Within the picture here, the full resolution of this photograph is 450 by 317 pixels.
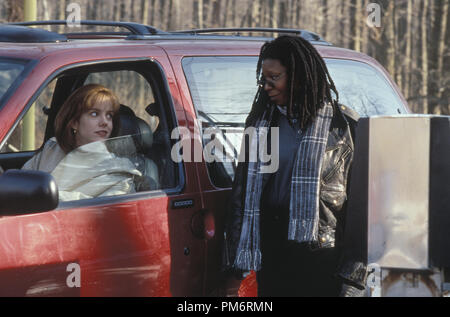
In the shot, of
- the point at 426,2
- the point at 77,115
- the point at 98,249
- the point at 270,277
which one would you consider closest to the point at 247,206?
the point at 270,277

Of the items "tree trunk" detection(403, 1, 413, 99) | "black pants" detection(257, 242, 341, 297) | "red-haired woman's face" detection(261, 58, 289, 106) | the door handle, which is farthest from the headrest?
"tree trunk" detection(403, 1, 413, 99)

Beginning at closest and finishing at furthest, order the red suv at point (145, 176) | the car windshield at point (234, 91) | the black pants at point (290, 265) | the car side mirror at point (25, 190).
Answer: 1. the car side mirror at point (25, 190)
2. the red suv at point (145, 176)
3. the black pants at point (290, 265)
4. the car windshield at point (234, 91)

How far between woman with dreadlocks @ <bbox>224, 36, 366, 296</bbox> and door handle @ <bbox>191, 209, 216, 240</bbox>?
8cm

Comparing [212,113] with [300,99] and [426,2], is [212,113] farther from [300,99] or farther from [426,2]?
[426,2]

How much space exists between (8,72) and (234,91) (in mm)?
1190

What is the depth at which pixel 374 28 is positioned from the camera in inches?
559

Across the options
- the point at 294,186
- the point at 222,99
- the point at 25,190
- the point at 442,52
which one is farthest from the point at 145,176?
the point at 442,52

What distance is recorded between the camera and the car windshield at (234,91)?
153 inches

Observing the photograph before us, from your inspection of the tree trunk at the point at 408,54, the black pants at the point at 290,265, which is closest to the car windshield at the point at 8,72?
the black pants at the point at 290,265

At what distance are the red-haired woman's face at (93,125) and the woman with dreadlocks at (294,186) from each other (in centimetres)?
64

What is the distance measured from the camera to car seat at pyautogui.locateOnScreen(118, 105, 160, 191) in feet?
12.1

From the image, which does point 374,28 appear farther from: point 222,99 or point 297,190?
point 297,190

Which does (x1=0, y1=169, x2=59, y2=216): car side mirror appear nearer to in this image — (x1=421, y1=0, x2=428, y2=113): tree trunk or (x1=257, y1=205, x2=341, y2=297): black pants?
(x1=257, y1=205, x2=341, y2=297): black pants

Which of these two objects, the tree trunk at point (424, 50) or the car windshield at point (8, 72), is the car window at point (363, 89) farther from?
the tree trunk at point (424, 50)
